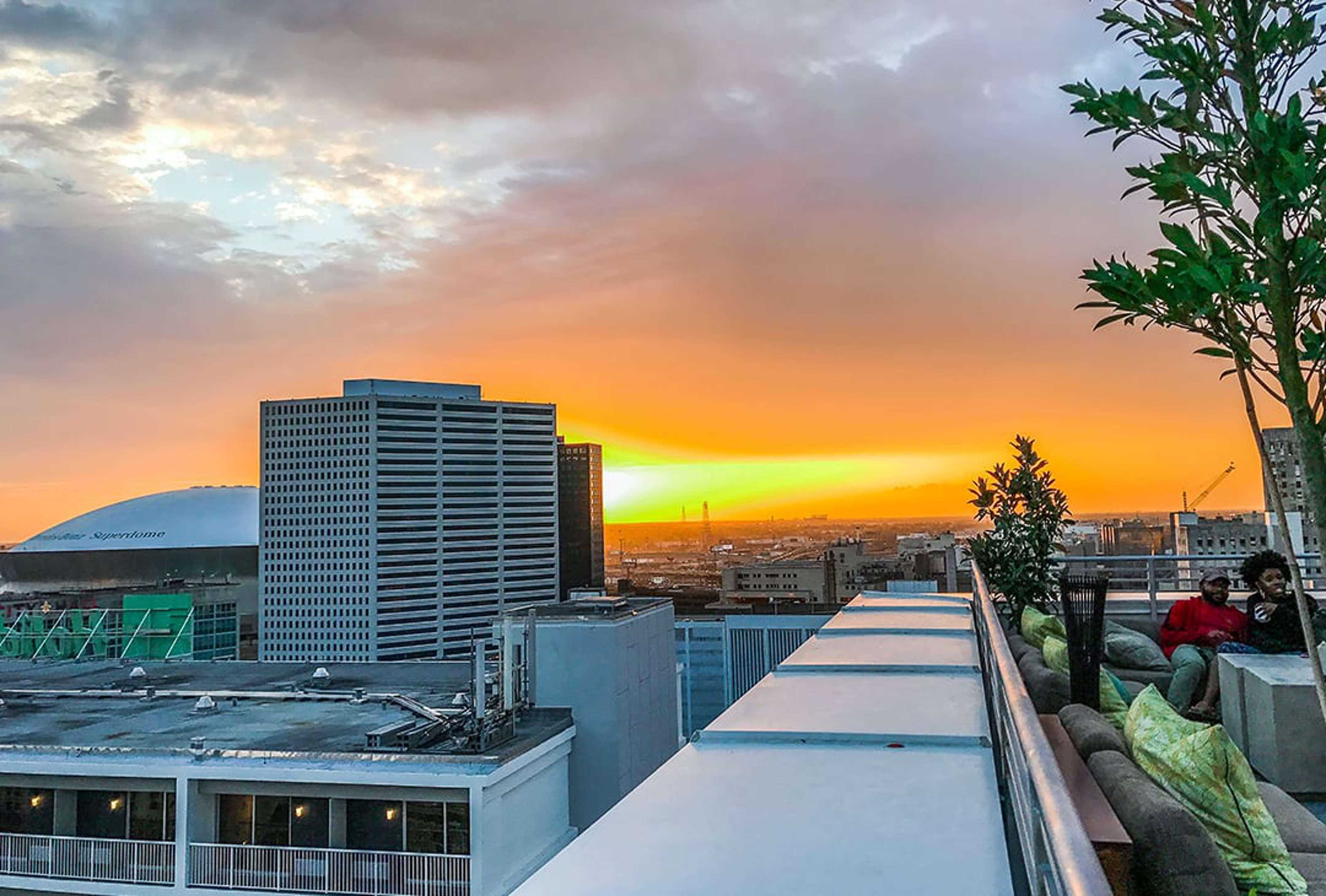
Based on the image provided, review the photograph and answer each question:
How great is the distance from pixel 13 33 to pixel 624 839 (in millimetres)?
28848

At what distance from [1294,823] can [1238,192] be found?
8.10ft

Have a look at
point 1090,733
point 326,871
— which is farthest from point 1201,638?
point 326,871

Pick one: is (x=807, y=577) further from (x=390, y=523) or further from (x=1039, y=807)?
(x=1039, y=807)

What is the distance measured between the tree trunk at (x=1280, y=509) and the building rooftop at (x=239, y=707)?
10.5 meters

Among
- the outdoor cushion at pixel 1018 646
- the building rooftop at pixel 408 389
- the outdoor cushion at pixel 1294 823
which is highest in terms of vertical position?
the building rooftop at pixel 408 389

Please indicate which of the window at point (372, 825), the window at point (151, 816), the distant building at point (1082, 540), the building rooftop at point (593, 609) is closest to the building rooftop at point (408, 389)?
the building rooftop at point (593, 609)

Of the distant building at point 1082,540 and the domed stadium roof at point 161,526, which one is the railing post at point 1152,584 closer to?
the distant building at point 1082,540

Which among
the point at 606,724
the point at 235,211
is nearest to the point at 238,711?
the point at 606,724

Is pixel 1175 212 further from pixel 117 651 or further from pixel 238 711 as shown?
pixel 117 651

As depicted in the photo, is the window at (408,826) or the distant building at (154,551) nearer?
the window at (408,826)

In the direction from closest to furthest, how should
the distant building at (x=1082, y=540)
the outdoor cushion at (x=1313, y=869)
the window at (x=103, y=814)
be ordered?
1. the outdoor cushion at (x=1313, y=869)
2. the distant building at (x=1082, y=540)
3. the window at (x=103, y=814)

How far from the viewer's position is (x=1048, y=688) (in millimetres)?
4250

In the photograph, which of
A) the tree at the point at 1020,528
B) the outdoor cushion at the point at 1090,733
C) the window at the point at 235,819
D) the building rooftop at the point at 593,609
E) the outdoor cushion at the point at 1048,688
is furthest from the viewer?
the building rooftop at the point at 593,609

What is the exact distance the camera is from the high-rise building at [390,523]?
126062 mm
